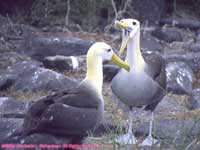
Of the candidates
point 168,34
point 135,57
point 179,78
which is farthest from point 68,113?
point 168,34

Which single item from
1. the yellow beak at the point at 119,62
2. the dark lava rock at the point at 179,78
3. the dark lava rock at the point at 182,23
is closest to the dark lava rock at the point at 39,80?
the dark lava rock at the point at 179,78

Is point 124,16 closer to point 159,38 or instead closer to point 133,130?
point 159,38

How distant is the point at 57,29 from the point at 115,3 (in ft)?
4.63

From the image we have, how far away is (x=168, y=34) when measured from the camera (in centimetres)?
1013

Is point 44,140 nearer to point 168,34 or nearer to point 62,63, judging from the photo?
point 62,63

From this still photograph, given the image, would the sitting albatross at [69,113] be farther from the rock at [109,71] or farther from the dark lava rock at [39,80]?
the rock at [109,71]

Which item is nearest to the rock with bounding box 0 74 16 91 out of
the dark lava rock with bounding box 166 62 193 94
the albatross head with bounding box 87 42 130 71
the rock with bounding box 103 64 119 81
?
the rock with bounding box 103 64 119 81

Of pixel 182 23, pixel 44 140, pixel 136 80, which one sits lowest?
pixel 182 23

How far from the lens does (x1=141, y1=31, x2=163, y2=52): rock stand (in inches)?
361

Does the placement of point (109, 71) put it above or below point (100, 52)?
below

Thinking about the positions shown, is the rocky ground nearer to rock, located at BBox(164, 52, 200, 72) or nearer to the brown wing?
rock, located at BBox(164, 52, 200, 72)

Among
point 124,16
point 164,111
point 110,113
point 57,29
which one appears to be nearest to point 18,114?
point 110,113

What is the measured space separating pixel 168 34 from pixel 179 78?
3.11 metres

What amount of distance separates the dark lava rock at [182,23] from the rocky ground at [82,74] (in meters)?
0.26
